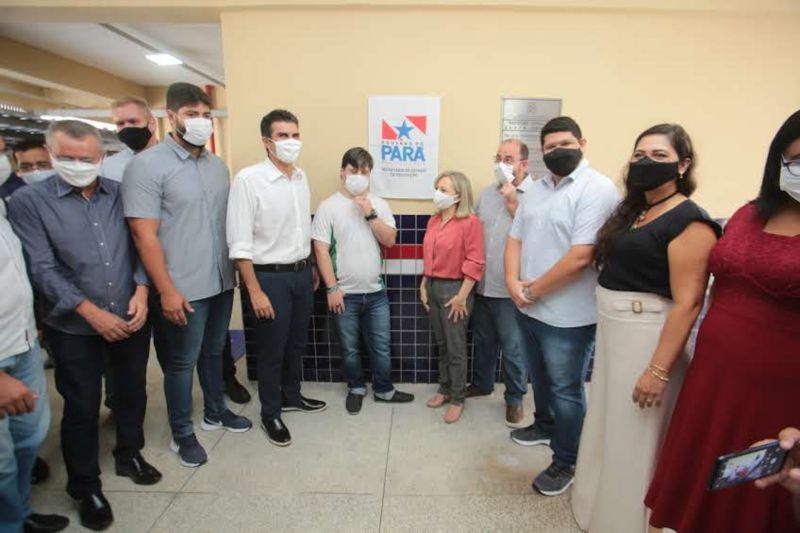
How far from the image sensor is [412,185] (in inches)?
102

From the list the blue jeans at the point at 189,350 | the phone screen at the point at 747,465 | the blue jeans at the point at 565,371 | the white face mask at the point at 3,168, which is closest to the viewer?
the phone screen at the point at 747,465

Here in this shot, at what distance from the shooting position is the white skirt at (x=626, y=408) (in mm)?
1349

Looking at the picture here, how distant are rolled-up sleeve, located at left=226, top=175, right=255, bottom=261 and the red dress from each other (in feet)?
5.91

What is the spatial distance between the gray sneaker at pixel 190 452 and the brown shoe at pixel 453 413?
132 centimetres

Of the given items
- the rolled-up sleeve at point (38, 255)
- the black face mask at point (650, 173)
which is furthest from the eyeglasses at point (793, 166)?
the rolled-up sleeve at point (38, 255)

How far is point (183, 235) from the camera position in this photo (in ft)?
6.16

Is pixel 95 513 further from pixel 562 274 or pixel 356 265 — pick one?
pixel 562 274

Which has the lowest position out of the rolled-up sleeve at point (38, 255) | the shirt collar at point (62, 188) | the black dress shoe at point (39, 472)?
the black dress shoe at point (39, 472)

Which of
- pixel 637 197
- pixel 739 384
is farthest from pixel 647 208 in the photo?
pixel 739 384

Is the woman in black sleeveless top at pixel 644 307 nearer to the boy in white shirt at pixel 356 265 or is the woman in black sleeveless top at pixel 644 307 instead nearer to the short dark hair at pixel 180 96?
the boy in white shirt at pixel 356 265

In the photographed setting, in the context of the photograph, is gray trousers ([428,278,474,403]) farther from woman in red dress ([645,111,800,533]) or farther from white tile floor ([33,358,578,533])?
woman in red dress ([645,111,800,533])

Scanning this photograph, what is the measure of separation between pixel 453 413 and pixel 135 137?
7.67 feet

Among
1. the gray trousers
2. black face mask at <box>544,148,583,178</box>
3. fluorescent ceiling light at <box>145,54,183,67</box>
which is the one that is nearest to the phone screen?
black face mask at <box>544,148,583,178</box>

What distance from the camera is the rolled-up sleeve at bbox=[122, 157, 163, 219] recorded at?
5.67 feet
